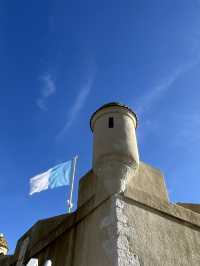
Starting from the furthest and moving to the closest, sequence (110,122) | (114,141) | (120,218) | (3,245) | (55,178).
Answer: (3,245) < (55,178) < (110,122) < (114,141) < (120,218)

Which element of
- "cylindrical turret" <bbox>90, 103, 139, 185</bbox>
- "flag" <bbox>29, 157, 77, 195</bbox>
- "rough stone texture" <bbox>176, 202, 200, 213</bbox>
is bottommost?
"rough stone texture" <bbox>176, 202, 200, 213</bbox>

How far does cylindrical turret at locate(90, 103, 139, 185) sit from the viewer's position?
214 inches

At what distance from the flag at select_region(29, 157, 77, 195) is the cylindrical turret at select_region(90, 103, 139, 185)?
13.5ft

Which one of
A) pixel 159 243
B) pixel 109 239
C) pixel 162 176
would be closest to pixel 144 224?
pixel 159 243

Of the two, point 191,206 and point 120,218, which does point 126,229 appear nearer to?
point 120,218

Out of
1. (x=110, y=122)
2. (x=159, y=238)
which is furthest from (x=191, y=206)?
(x=110, y=122)

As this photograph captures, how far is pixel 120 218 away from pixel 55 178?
6.00m

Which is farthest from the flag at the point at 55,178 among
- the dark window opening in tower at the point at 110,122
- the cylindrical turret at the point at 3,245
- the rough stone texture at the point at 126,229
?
the dark window opening in tower at the point at 110,122

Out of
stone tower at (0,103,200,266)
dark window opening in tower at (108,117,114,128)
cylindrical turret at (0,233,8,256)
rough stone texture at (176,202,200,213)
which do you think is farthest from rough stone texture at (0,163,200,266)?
cylindrical turret at (0,233,8,256)

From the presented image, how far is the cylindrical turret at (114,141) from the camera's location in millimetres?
5438

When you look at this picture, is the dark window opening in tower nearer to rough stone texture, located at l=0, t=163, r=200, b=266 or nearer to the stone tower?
the stone tower

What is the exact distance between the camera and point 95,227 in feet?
16.3

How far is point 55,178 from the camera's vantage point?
1023cm

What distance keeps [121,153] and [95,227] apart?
1.50 meters
